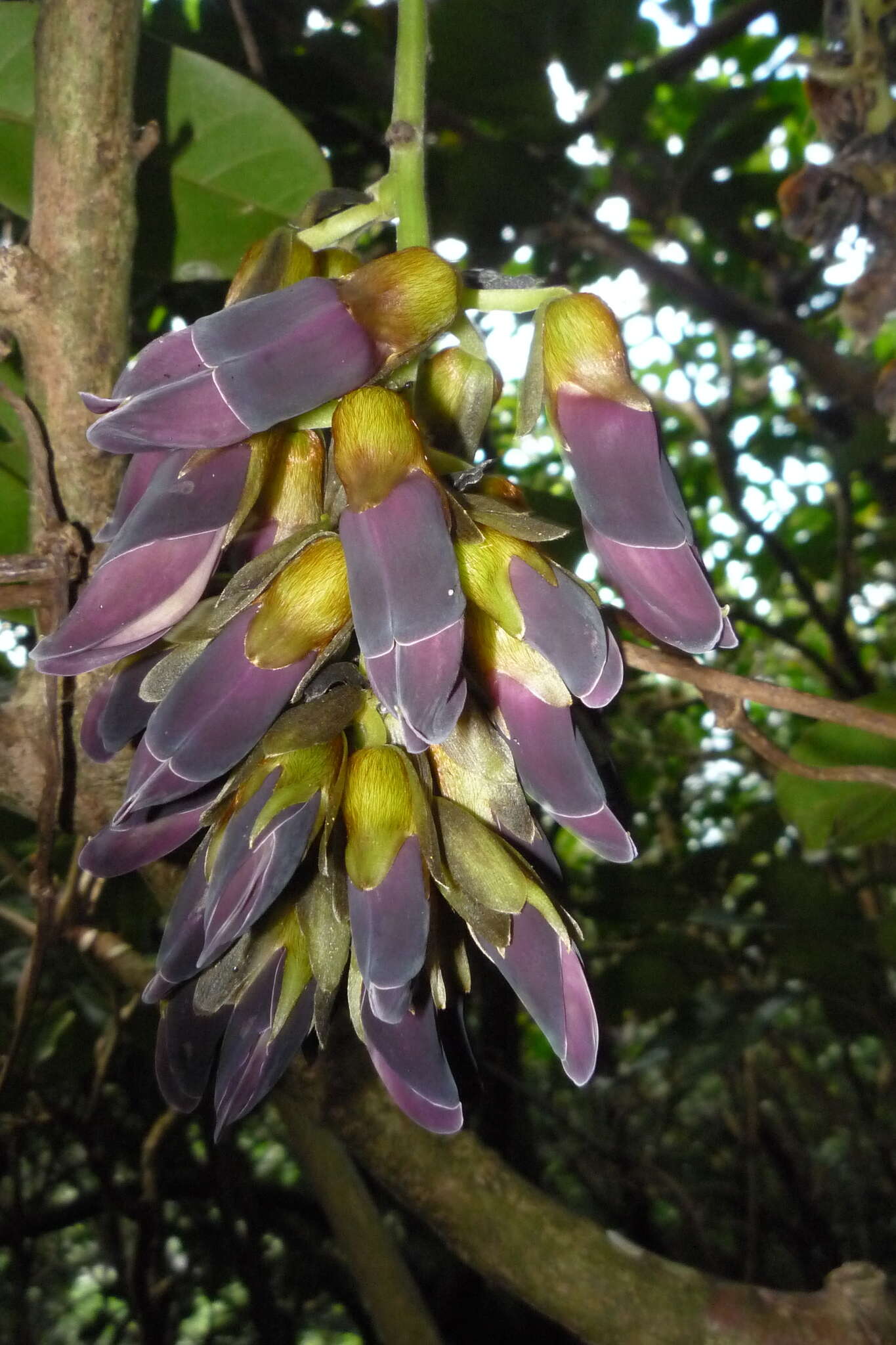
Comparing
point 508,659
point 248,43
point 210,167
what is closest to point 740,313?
point 248,43

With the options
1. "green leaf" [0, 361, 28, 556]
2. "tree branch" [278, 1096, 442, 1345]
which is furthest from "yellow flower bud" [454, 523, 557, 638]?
"tree branch" [278, 1096, 442, 1345]

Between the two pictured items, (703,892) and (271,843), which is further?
(703,892)

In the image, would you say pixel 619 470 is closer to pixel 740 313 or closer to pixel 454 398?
pixel 454 398

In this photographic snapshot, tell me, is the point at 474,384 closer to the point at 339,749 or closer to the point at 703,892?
the point at 339,749

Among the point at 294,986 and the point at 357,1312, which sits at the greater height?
the point at 294,986

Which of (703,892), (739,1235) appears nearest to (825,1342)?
(703,892)

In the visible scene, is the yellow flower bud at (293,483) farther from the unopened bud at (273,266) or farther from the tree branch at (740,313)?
the tree branch at (740,313)
